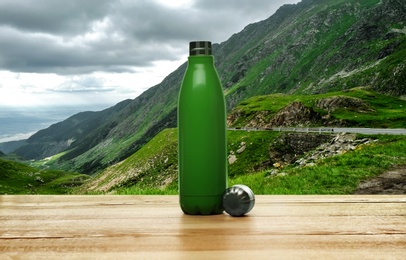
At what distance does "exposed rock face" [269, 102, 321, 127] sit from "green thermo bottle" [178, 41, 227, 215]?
220ft

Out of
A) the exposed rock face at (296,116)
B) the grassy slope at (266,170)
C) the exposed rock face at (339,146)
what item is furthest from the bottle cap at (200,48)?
the exposed rock face at (296,116)

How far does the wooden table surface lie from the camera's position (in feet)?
8.15

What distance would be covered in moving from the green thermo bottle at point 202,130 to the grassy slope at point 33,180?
414 feet

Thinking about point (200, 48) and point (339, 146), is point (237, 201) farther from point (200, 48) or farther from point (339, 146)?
point (339, 146)

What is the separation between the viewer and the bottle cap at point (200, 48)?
3369mm

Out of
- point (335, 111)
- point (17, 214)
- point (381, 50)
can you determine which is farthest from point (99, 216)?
point (381, 50)

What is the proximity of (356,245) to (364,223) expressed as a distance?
624 millimetres

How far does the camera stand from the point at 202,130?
3.23 meters

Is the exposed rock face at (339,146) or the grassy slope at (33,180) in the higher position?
the exposed rock face at (339,146)

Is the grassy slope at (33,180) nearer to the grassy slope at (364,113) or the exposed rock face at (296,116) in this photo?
the grassy slope at (364,113)

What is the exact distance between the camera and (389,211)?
360 cm

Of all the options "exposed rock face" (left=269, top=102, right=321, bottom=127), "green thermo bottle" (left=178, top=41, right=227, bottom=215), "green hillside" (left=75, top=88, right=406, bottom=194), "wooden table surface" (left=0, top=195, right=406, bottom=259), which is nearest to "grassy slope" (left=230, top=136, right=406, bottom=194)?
"green hillside" (left=75, top=88, right=406, bottom=194)

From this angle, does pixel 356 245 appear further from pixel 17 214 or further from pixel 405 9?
pixel 405 9

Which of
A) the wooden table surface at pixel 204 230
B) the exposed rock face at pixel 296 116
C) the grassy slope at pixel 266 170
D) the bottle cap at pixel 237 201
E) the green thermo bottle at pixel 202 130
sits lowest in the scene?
the grassy slope at pixel 266 170
